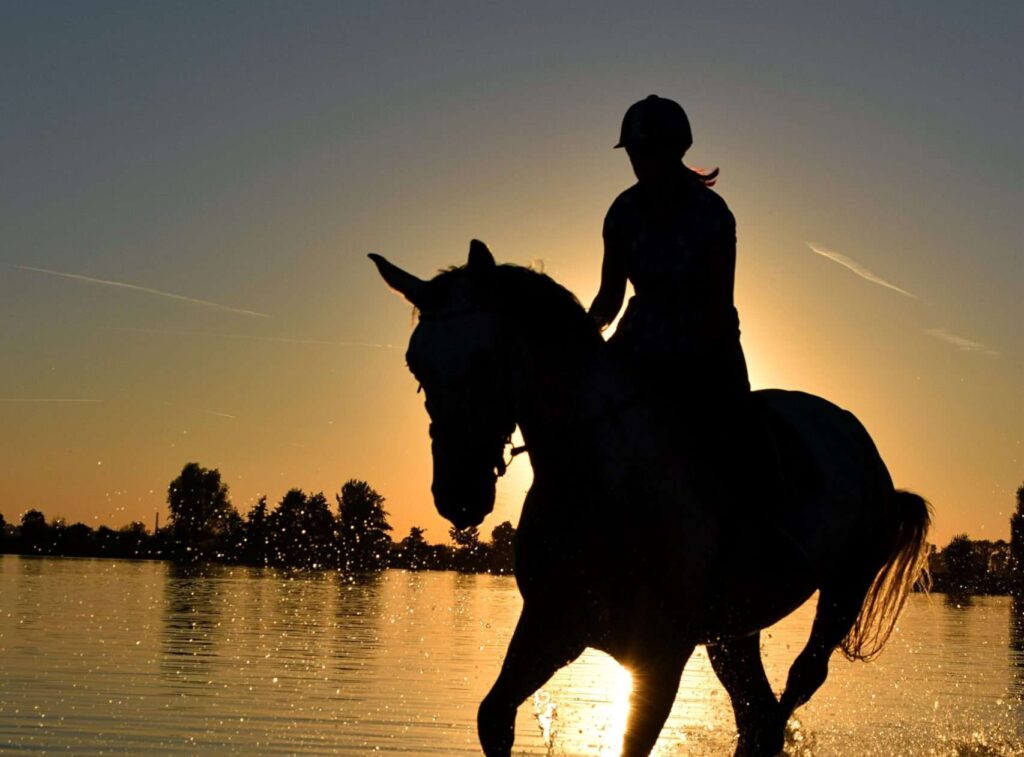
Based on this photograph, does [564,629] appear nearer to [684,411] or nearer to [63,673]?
[684,411]

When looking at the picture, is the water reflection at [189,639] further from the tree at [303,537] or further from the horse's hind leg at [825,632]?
the tree at [303,537]

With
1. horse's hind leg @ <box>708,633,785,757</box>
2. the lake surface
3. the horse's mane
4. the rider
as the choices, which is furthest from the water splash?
the horse's mane

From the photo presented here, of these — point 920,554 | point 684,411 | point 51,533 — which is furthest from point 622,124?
point 51,533

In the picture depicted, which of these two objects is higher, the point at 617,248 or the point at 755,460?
the point at 617,248

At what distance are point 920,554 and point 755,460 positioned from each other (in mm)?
3525

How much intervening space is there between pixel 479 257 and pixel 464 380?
62 centimetres

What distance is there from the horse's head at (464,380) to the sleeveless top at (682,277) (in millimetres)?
1212

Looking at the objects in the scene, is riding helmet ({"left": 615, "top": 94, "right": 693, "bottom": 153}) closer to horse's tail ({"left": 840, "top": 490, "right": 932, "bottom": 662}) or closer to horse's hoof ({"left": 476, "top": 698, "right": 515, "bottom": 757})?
horse's hoof ({"left": 476, "top": 698, "right": 515, "bottom": 757})

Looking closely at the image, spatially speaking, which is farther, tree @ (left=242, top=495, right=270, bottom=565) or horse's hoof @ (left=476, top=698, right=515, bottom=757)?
tree @ (left=242, top=495, right=270, bottom=565)

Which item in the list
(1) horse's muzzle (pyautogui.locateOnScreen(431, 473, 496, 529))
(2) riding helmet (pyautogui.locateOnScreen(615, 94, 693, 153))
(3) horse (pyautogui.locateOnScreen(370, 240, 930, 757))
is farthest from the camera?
(2) riding helmet (pyautogui.locateOnScreen(615, 94, 693, 153))

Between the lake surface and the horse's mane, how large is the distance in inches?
71.6

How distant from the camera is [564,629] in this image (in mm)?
6867

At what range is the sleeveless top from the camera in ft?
24.5

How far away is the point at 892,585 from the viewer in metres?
10.4
